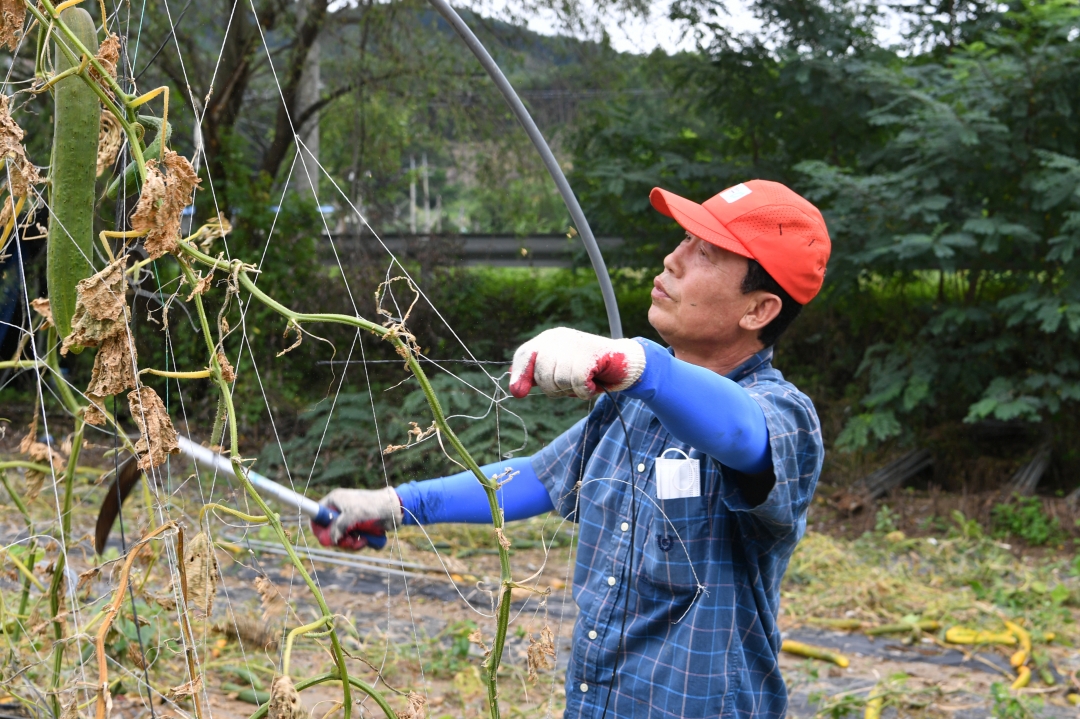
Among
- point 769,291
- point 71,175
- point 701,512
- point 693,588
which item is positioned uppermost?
point 71,175

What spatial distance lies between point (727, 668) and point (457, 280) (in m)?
6.39

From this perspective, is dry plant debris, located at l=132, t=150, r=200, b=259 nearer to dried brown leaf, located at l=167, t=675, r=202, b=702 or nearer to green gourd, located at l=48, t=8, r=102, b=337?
green gourd, located at l=48, t=8, r=102, b=337

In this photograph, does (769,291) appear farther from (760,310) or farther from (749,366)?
(749,366)

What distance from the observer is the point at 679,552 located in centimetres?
169

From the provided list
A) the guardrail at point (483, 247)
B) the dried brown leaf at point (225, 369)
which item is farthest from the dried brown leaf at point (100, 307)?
the guardrail at point (483, 247)

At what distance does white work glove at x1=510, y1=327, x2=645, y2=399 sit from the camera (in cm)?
124

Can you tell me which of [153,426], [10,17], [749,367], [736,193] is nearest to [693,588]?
[749,367]

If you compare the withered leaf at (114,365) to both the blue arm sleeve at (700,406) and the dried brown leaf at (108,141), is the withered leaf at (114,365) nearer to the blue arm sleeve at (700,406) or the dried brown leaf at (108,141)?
the dried brown leaf at (108,141)

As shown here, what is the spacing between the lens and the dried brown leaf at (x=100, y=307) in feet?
3.84

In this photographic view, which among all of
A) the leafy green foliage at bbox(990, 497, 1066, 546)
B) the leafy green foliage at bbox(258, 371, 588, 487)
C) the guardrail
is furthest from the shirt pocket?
the guardrail

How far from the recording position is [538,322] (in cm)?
769

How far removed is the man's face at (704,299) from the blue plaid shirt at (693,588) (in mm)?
93

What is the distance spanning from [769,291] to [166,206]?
1.05 m

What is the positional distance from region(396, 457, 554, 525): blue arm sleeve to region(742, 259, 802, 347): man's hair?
54 centimetres
